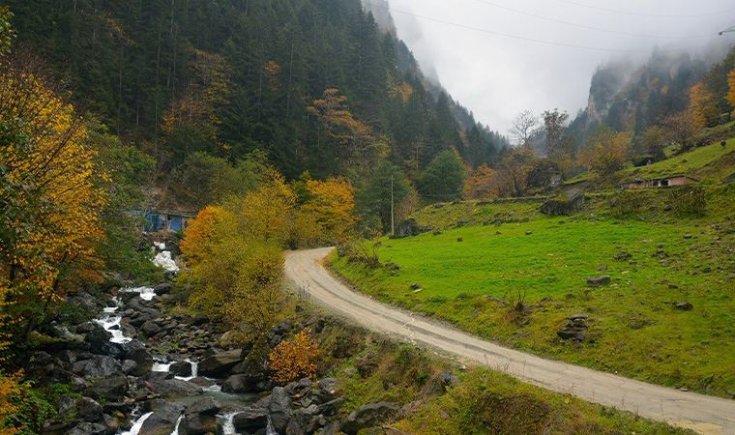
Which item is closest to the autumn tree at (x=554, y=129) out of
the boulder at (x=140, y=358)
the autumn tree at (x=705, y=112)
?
the autumn tree at (x=705, y=112)

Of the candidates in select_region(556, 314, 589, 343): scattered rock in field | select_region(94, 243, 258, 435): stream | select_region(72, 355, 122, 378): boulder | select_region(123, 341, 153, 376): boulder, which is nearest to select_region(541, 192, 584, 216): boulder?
select_region(556, 314, 589, 343): scattered rock in field

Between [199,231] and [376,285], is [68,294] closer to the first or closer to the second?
[199,231]

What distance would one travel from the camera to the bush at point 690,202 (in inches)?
1542

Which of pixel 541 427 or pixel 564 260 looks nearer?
pixel 541 427

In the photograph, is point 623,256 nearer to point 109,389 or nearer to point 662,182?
point 109,389

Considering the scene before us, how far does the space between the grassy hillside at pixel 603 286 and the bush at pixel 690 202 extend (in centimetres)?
60

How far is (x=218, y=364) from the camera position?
3061 cm

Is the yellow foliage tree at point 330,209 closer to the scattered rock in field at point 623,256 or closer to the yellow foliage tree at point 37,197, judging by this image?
the scattered rock in field at point 623,256

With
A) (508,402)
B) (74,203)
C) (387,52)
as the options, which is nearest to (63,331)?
(74,203)

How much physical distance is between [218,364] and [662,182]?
58031 mm

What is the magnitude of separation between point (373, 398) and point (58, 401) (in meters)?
15.0

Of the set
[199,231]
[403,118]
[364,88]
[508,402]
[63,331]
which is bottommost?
[508,402]

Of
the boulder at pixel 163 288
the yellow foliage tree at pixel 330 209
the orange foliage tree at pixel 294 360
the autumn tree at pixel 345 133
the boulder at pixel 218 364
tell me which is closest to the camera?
→ the orange foliage tree at pixel 294 360

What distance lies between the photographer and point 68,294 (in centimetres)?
3522
